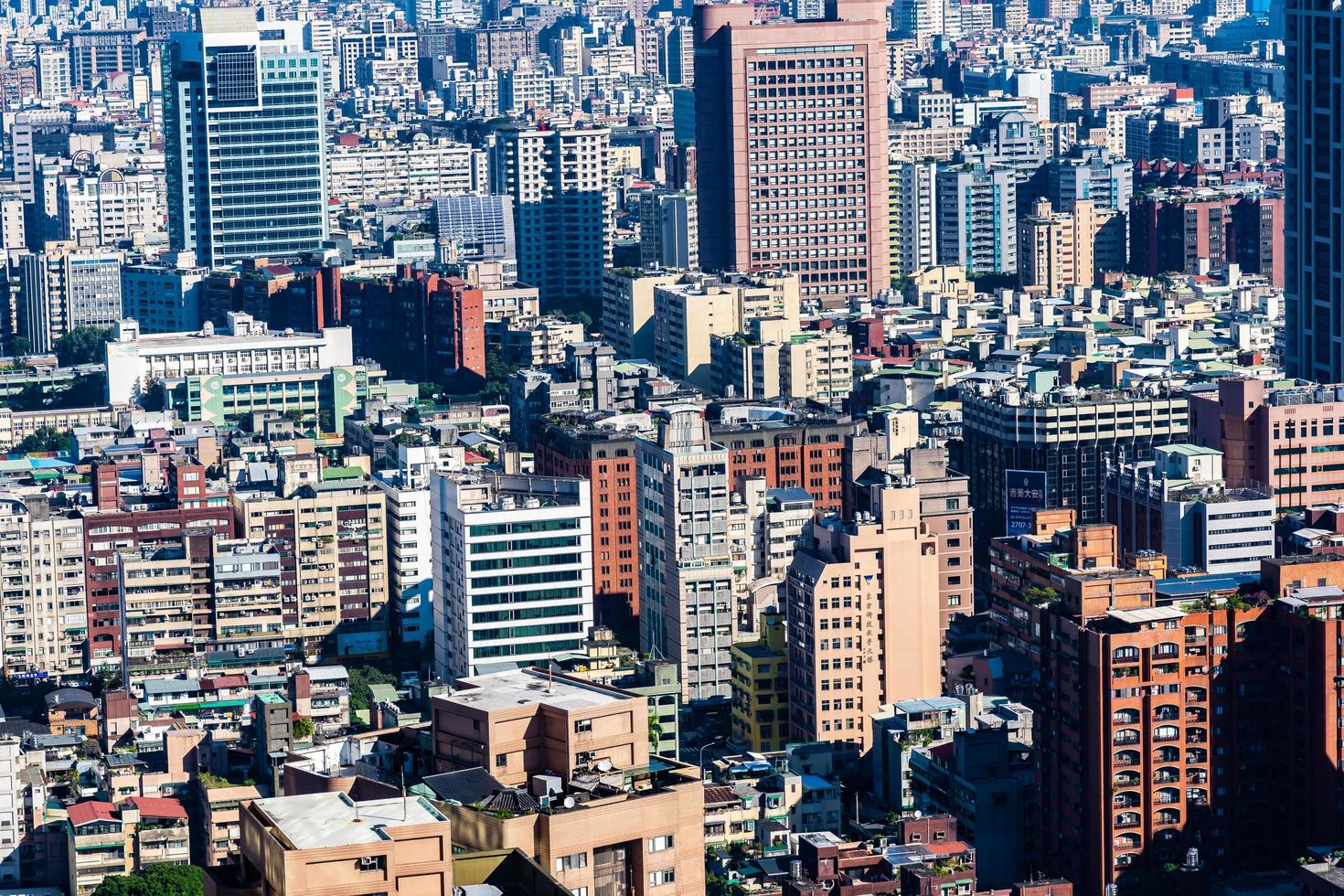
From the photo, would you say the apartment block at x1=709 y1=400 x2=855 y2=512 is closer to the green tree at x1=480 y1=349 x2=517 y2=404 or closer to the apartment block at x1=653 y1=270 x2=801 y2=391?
the apartment block at x1=653 y1=270 x2=801 y2=391

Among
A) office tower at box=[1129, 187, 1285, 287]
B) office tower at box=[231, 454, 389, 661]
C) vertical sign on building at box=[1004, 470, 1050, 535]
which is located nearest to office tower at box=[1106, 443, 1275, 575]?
vertical sign on building at box=[1004, 470, 1050, 535]

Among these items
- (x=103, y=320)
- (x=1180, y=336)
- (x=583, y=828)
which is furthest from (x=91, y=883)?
(x=103, y=320)

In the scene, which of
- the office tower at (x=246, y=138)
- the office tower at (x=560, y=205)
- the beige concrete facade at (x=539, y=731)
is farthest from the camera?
the office tower at (x=560, y=205)

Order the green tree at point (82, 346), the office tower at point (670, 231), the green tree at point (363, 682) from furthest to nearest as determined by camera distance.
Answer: the office tower at point (670, 231)
the green tree at point (82, 346)
the green tree at point (363, 682)

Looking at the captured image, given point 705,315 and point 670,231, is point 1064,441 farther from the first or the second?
point 670,231

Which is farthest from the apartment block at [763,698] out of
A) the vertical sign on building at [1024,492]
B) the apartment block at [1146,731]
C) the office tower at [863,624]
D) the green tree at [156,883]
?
the green tree at [156,883]

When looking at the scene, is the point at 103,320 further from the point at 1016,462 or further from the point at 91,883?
the point at 91,883

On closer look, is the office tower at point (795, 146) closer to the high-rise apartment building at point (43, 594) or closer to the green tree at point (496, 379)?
the green tree at point (496, 379)
